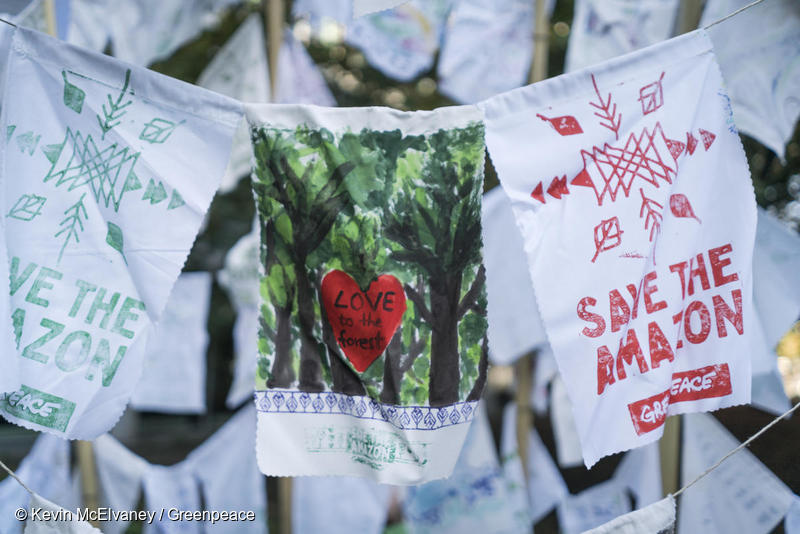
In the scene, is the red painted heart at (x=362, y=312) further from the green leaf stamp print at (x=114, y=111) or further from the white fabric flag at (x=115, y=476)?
the white fabric flag at (x=115, y=476)

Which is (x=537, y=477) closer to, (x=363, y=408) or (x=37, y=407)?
(x=363, y=408)

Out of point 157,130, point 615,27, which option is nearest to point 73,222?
point 157,130

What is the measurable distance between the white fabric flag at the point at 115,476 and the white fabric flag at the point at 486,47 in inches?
92.6

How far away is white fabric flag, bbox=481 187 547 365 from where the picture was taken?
9.96ft

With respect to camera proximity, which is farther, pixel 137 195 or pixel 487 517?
pixel 487 517

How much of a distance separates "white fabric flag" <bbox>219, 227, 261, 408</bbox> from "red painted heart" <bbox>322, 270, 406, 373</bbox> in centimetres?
147

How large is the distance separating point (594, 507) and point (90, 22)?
10.6 ft

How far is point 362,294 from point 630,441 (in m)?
0.81

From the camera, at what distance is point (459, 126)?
1.88 m

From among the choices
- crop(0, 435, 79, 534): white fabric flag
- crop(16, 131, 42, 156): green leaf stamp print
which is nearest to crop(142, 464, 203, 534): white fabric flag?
crop(0, 435, 79, 534): white fabric flag

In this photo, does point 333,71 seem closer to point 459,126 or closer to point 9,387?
point 459,126

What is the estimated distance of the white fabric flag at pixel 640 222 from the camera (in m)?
1.74

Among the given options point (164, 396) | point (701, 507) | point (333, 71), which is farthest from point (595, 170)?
point (333, 71)

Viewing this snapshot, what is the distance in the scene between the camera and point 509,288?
3.06 m
